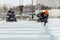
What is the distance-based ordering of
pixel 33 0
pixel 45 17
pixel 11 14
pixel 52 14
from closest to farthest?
pixel 45 17 → pixel 11 14 → pixel 33 0 → pixel 52 14

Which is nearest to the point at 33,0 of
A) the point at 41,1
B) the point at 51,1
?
the point at 41,1

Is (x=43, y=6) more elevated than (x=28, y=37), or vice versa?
(x=28, y=37)

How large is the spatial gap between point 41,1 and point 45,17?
22.1 ft

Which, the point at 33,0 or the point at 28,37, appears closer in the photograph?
the point at 28,37

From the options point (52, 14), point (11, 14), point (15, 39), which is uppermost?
point (15, 39)

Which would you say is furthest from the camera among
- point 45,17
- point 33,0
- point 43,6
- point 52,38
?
point 43,6

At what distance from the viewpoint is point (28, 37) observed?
4.66 feet

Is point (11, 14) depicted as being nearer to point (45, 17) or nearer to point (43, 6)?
point (45, 17)

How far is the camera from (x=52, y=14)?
1032cm

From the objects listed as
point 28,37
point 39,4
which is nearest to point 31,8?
point 39,4

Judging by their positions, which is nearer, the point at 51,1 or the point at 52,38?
the point at 52,38

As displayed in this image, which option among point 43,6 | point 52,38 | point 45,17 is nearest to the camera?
point 52,38

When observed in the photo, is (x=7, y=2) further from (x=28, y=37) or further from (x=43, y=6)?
(x=28, y=37)

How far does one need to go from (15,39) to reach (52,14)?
907 cm
